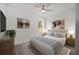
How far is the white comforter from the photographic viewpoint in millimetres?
1804

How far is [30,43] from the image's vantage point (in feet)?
5.92

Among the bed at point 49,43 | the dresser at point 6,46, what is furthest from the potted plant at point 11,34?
the bed at point 49,43

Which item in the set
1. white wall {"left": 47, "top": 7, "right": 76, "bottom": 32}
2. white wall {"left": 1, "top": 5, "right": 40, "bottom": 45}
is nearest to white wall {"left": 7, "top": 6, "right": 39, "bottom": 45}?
white wall {"left": 1, "top": 5, "right": 40, "bottom": 45}

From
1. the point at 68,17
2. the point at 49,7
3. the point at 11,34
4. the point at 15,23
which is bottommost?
the point at 11,34

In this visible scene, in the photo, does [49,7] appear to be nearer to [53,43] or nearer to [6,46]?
[53,43]

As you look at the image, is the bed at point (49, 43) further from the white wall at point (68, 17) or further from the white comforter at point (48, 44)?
the white wall at point (68, 17)

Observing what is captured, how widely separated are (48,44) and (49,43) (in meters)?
0.03

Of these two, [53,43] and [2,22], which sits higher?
[2,22]

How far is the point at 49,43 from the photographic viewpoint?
5.96ft

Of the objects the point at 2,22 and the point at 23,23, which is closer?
the point at 2,22

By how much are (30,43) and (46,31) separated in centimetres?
38

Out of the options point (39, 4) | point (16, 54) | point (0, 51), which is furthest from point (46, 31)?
point (0, 51)

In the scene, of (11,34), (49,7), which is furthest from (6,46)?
(49,7)
